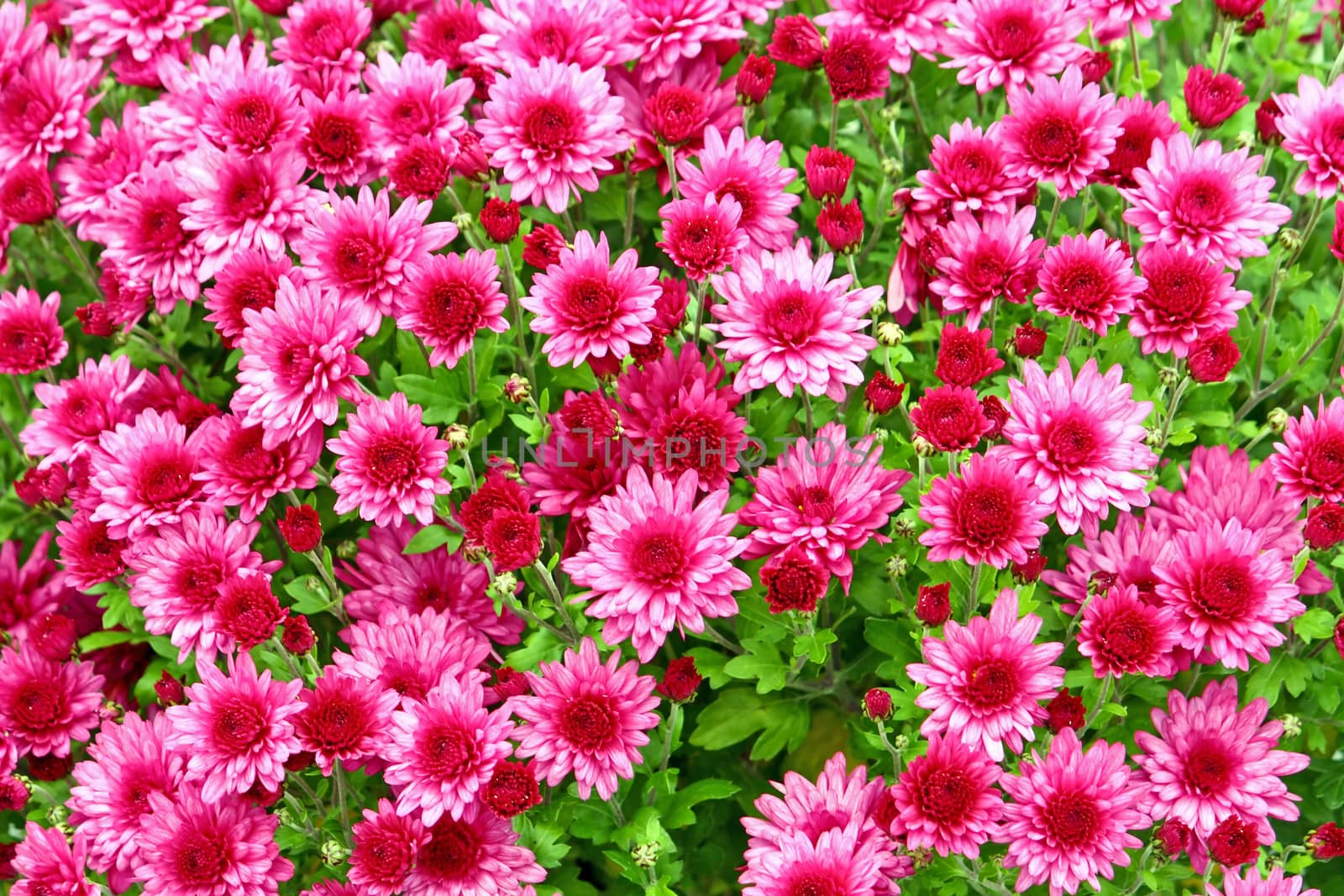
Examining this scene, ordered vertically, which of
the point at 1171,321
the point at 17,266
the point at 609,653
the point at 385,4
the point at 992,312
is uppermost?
the point at 1171,321

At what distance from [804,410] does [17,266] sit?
220 centimetres

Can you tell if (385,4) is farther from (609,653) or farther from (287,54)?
(609,653)

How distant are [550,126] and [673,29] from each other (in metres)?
0.40

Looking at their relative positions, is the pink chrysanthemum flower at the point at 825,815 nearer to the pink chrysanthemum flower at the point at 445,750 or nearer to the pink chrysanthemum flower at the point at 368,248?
the pink chrysanthemum flower at the point at 445,750

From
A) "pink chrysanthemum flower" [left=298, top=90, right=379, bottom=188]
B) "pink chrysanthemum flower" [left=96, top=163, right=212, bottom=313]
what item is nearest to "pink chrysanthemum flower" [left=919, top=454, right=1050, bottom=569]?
"pink chrysanthemum flower" [left=298, top=90, right=379, bottom=188]

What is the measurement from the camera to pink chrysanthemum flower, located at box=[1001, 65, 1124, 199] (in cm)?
208

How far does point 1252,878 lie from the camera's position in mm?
1822

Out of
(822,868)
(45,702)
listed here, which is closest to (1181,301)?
(822,868)

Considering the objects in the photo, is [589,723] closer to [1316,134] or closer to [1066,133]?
[1066,133]

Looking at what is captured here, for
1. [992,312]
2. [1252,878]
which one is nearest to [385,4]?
[992,312]

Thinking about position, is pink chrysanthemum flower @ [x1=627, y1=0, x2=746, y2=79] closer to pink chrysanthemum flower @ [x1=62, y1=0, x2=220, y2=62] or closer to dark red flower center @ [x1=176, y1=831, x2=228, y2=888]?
pink chrysanthemum flower @ [x1=62, y1=0, x2=220, y2=62]

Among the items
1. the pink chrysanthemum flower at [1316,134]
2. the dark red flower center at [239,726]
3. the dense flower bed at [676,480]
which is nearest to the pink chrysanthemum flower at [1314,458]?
the dense flower bed at [676,480]

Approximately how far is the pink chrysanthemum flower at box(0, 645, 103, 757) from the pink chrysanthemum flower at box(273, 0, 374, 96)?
1.31 meters

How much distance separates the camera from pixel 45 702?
2.19 m
